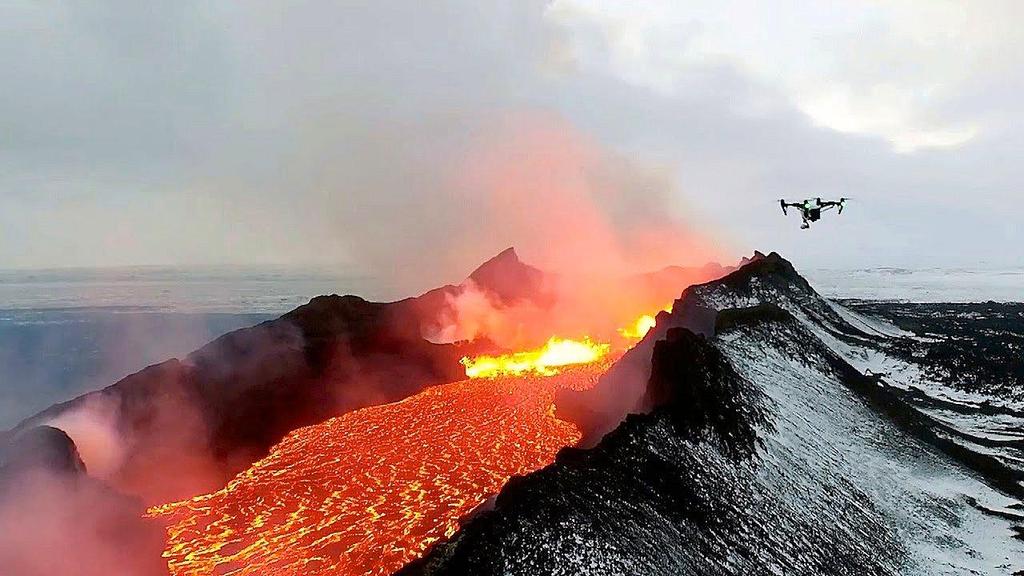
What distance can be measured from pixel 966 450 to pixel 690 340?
3152 centimetres

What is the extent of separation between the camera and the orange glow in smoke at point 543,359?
93.1 metres

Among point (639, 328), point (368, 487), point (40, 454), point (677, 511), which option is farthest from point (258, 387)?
point (639, 328)

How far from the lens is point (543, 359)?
101 meters

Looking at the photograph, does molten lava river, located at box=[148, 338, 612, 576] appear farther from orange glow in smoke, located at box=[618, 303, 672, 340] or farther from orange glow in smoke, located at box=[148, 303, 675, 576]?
orange glow in smoke, located at box=[618, 303, 672, 340]

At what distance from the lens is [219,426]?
2467 inches

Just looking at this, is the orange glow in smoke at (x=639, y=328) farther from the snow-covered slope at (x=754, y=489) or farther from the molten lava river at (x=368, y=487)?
the snow-covered slope at (x=754, y=489)

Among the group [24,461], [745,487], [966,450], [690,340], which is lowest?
[966,450]

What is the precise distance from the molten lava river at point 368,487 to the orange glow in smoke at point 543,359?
497 inches

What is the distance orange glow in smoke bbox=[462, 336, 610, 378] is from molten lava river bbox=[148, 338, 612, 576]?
1263 cm

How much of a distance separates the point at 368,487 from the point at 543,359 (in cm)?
5605

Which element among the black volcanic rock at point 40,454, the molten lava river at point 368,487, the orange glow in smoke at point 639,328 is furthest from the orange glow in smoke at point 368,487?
the orange glow in smoke at point 639,328

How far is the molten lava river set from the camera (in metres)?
36.8

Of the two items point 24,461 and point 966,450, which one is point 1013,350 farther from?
point 24,461

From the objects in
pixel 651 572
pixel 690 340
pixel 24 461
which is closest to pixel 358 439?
pixel 24 461
